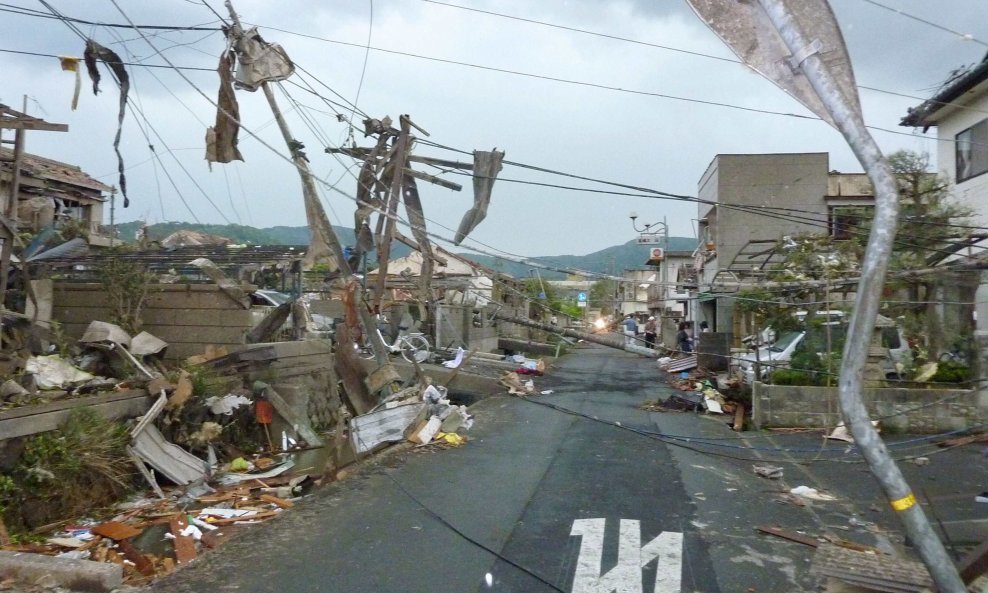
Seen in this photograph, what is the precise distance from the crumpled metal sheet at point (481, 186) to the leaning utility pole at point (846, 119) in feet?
24.2

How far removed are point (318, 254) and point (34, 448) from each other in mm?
4602

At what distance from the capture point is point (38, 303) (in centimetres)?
1259

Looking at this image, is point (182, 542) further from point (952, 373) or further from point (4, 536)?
point (952, 373)

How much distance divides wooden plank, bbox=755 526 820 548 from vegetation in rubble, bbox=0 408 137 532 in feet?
25.7

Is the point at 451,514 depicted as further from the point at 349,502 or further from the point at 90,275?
the point at 90,275

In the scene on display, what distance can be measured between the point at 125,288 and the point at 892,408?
1333 centimetres

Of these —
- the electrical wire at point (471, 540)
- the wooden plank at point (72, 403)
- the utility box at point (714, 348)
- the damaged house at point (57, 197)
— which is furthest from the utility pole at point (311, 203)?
the utility box at point (714, 348)

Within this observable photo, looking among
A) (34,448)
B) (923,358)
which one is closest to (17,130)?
(34,448)

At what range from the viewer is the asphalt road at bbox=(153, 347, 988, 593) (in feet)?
20.6

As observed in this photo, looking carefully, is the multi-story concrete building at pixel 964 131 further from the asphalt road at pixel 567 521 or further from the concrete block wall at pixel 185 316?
the concrete block wall at pixel 185 316

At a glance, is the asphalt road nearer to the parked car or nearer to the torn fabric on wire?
the parked car

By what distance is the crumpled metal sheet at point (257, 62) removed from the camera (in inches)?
400

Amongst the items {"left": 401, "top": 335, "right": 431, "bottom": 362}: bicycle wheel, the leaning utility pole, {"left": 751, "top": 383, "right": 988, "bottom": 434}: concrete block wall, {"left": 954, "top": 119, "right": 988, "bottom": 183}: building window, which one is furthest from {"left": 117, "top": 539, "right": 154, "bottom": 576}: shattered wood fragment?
{"left": 954, "top": 119, "right": 988, "bottom": 183}: building window

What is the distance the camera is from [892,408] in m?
12.8
